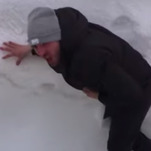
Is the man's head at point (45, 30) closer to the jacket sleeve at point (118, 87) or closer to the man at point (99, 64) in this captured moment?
the man at point (99, 64)

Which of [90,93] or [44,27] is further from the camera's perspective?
[90,93]

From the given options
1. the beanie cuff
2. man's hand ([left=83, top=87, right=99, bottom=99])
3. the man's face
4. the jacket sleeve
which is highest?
the beanie cuff

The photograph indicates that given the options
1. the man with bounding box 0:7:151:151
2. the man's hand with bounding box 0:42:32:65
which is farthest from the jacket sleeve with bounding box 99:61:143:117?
the man's hand with bounding box 0:42:32:65

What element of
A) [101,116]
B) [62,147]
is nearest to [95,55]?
[101,116]

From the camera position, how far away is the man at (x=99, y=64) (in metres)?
1.25

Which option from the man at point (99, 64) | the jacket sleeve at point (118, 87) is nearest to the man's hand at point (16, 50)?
the man at point (99, 64)

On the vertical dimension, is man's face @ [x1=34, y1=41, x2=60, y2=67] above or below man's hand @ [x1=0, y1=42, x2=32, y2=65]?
above

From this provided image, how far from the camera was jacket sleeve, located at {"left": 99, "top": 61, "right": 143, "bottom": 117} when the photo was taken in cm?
130

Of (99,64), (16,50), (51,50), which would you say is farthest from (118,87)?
(16,50)

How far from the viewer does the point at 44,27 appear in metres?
1.23

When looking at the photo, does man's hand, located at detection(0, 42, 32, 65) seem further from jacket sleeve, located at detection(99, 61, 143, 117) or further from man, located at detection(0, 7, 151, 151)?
jacket sleeve, located at detection(99, 61, 143, 117)

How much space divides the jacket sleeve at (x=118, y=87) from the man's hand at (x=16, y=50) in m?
0.29

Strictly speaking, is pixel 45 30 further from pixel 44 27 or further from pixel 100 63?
pixel 100 63

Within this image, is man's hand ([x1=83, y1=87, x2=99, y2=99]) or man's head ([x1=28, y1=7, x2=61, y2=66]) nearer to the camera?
man's head ([x1=28, y1=7, x2=61, y2=66])
